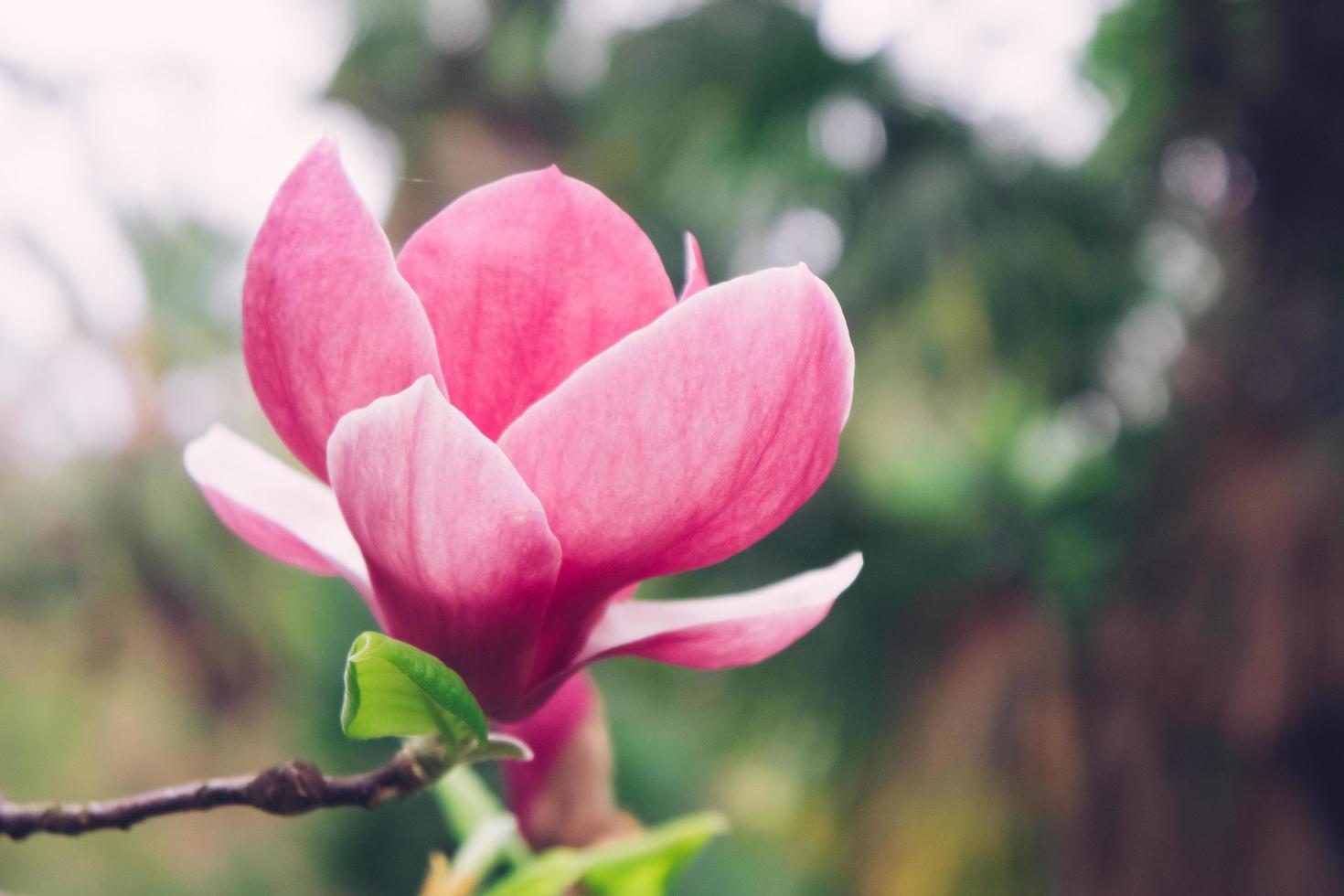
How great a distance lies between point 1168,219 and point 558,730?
1.56 m

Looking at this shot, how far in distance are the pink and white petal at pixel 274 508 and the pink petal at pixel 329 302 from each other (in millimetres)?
19

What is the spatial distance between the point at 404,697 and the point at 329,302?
0.05 m

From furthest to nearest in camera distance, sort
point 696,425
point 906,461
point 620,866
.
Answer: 1. point 906,461
2. point 620,866
3. point 696,425

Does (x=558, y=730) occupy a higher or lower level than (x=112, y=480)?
higher

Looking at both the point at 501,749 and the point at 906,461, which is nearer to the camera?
the point at 501,749

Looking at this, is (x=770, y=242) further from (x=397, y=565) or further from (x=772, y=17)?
(x=397, y=565)

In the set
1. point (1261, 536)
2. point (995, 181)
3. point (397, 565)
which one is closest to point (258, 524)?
point (397, 565)

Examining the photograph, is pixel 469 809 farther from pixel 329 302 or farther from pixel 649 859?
pixel 329 302

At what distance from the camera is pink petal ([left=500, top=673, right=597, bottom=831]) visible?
0.20 m

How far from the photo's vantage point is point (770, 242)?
1.57 m

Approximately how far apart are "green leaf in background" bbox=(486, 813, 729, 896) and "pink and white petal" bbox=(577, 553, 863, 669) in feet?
0.25

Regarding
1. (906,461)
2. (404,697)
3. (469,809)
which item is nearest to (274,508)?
(404,697)

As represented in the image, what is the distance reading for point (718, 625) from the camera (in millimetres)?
133

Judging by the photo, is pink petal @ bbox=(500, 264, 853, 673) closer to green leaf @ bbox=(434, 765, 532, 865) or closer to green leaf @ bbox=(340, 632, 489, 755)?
green leaf @ bbox=(340, 632, 489, 755)
